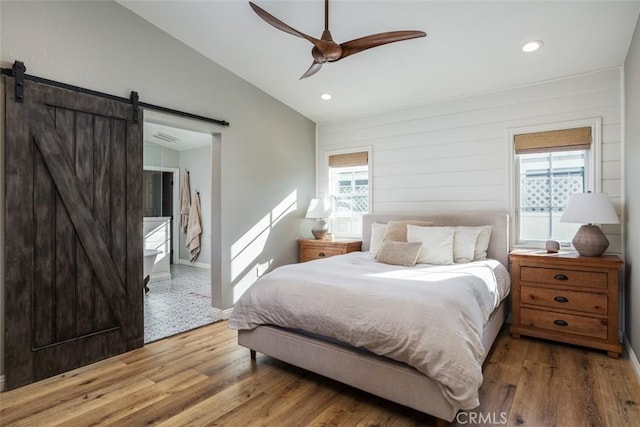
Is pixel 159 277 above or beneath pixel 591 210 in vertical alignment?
beneath

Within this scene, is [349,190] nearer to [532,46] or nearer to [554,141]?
[554,141]

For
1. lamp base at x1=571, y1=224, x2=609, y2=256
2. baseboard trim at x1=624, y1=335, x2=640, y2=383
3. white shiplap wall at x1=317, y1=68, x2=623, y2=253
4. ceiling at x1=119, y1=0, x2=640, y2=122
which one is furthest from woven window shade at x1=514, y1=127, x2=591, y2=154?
baseboard trim at x1=624, y1=335, x2=640, y2=383

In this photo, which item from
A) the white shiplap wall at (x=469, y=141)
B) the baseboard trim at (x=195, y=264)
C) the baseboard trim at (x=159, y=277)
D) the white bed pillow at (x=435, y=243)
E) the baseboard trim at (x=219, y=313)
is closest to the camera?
the white shiplap wall at (x=469, y=141)

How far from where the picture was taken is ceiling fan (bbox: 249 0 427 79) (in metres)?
2.26

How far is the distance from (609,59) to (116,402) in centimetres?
482

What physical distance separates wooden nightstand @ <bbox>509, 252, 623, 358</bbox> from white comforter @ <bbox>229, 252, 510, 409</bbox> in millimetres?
441

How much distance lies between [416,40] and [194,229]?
5.57 meters

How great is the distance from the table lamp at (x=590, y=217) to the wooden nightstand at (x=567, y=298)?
0.11 metres

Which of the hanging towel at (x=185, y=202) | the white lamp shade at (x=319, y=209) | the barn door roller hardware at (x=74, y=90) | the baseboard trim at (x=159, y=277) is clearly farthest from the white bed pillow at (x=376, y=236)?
the hanging towel at (x=185, y=202)

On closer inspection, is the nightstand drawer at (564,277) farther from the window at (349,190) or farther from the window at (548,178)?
the window at (349,190)

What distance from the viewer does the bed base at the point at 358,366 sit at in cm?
182

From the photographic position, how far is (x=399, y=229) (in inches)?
151

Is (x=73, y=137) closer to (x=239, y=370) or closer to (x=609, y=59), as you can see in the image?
(x=239, y=370)

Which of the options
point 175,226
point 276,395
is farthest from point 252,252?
point 175,226
